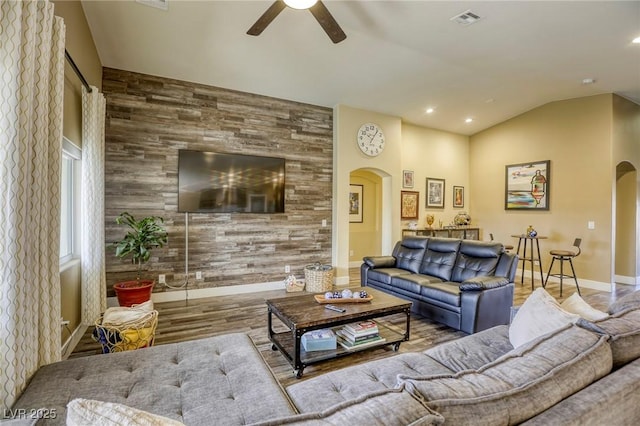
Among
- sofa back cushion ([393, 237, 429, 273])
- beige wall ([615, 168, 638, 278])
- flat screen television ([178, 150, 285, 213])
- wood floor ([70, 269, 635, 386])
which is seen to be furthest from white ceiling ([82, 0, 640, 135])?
wood floor ([70, 269, 635, 386])

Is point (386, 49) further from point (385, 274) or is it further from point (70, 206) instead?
point (70, 206)

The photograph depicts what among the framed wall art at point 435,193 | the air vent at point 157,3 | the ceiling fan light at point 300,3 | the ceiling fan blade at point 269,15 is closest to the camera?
the ceiling fan light at point 300,3

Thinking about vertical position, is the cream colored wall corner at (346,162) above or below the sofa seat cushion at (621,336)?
above

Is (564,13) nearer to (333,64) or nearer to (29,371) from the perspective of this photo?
(333,64)

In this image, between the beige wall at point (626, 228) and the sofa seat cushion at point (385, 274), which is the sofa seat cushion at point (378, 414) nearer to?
the sofa seat cushion at point (385, 274)

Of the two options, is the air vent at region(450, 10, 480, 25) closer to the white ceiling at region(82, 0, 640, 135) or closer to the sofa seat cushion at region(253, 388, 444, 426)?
the white ceiling at region(82, 0, 640, 135)

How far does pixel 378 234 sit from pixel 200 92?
5227mm

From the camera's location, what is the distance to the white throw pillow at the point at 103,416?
65cm

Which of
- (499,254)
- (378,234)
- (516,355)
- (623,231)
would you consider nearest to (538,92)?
(623,231)

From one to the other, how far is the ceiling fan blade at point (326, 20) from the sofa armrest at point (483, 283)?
2.78 meters

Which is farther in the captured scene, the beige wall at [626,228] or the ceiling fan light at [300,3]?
the beige wall at [626,228]

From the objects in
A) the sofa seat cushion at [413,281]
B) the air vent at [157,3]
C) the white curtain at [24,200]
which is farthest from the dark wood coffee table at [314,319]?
the air vent at [157,3]

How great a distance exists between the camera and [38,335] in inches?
68.6

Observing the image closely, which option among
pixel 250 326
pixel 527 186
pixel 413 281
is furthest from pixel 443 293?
pixel 527 186
